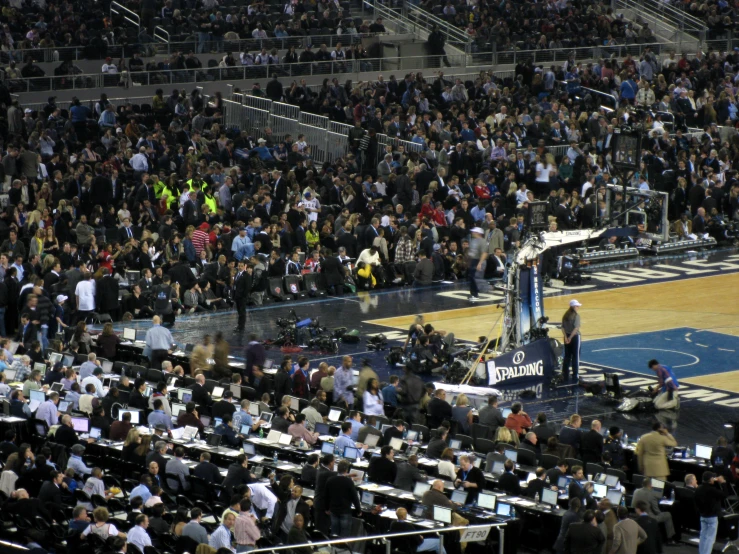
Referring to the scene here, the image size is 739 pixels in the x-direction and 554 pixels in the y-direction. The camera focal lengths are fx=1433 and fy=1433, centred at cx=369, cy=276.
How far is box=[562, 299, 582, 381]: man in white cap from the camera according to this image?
27.8m

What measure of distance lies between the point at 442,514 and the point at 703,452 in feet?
18.5

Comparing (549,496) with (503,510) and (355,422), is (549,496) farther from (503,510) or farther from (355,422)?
(355,422)

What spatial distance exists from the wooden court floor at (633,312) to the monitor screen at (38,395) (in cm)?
1065

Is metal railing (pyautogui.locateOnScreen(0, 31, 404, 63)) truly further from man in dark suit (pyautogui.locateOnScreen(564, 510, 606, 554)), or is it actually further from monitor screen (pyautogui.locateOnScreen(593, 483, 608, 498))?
man in dark suit (pyautogui.locateOnScreen(564, 510, 606, 554))

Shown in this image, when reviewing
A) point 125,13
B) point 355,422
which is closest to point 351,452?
point 355,422

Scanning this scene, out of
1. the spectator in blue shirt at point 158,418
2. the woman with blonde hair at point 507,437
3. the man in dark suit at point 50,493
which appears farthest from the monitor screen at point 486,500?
the man in dark suit at point 50,493

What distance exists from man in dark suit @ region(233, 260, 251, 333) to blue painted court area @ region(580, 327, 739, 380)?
7549mm

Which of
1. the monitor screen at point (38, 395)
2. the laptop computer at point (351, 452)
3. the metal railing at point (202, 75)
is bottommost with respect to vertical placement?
the laptop computer at point (351, 452)

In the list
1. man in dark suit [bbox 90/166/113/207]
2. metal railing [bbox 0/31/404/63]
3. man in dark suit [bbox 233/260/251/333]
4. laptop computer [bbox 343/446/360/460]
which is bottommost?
laptop computer [bbox 343/446/360/460]

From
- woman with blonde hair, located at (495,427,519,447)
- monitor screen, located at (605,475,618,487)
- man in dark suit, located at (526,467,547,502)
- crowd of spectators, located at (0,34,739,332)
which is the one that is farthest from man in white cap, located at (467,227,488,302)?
man in dark suit, located at (526,467,547,502)

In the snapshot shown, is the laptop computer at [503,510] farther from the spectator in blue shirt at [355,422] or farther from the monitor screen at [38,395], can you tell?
the monitor screen at [38,395]

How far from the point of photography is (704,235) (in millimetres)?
41438

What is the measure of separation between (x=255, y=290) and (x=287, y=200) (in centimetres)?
385

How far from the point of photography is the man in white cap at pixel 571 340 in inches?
1095
